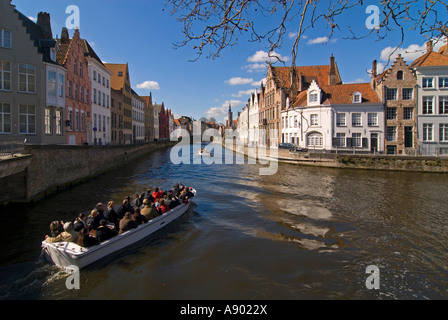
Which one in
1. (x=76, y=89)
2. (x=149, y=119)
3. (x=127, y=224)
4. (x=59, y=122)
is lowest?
(x=127, y=224)

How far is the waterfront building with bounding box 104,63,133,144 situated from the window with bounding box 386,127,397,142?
3762 centimetres

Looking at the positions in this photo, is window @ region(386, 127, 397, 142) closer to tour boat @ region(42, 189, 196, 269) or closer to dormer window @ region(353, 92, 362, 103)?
dormer window @ region(353, 92, 362, 103)

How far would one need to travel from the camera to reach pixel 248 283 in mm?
7754

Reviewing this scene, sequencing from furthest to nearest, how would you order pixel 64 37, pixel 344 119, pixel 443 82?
1. pixel 344 119
2. pixel 443 82
3. pixel 64 37

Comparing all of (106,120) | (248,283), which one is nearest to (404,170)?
(248,283)

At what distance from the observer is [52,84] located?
22266 mm

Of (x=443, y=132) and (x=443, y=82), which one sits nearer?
(x=443, y=82)

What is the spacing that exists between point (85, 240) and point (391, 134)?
3606cm

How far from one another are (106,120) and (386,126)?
3552 cm

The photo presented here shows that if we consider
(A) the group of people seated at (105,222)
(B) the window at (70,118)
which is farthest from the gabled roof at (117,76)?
(A) the group of people seated at (105,222)

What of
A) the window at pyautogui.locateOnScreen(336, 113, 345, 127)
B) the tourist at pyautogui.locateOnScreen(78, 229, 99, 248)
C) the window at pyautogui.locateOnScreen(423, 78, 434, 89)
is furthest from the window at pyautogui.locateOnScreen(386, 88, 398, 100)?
the tourist at pyautogui.locateOnScreen(78, 229, 99, 248)

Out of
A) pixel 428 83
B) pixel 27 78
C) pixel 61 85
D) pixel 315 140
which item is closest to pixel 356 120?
pixel 315 140

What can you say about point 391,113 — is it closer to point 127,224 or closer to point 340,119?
point 340,119
